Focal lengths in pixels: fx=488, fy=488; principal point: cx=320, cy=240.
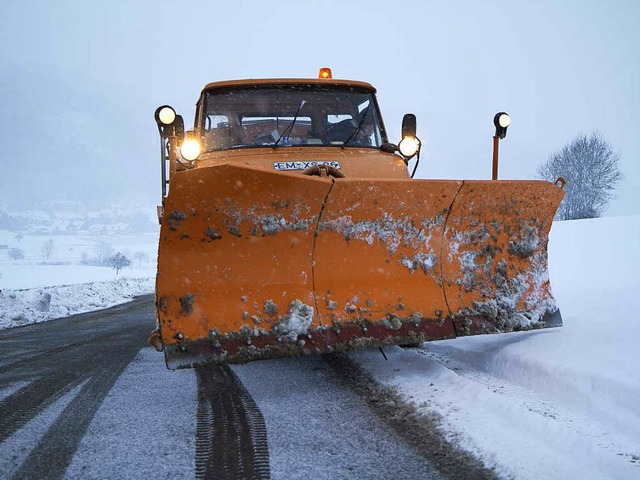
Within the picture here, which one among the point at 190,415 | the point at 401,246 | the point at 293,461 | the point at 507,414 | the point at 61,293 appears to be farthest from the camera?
the point at 61,293

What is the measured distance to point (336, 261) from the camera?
3.04m

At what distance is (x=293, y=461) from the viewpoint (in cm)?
202

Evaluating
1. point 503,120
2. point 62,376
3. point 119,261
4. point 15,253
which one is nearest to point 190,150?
point 62,376

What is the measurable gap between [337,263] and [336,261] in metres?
0.01

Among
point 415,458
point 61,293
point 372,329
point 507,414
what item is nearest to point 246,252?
point 372,329

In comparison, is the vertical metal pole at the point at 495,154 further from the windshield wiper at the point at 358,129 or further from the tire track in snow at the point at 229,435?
the tire track in snow at the point at 229,435

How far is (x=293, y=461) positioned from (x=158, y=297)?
120 centimetres

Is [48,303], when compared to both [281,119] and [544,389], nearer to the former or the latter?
[281,119]

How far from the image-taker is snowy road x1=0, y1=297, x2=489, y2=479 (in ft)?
6.46

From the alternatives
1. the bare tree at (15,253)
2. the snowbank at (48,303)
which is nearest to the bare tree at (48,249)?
the bare tree at (15,253)

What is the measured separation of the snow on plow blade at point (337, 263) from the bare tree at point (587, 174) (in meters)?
36.7

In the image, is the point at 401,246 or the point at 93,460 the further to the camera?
the point at 401,246

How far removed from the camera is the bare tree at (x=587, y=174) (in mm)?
35750

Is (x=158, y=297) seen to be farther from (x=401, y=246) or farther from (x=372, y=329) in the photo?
(x=401, y=246)
